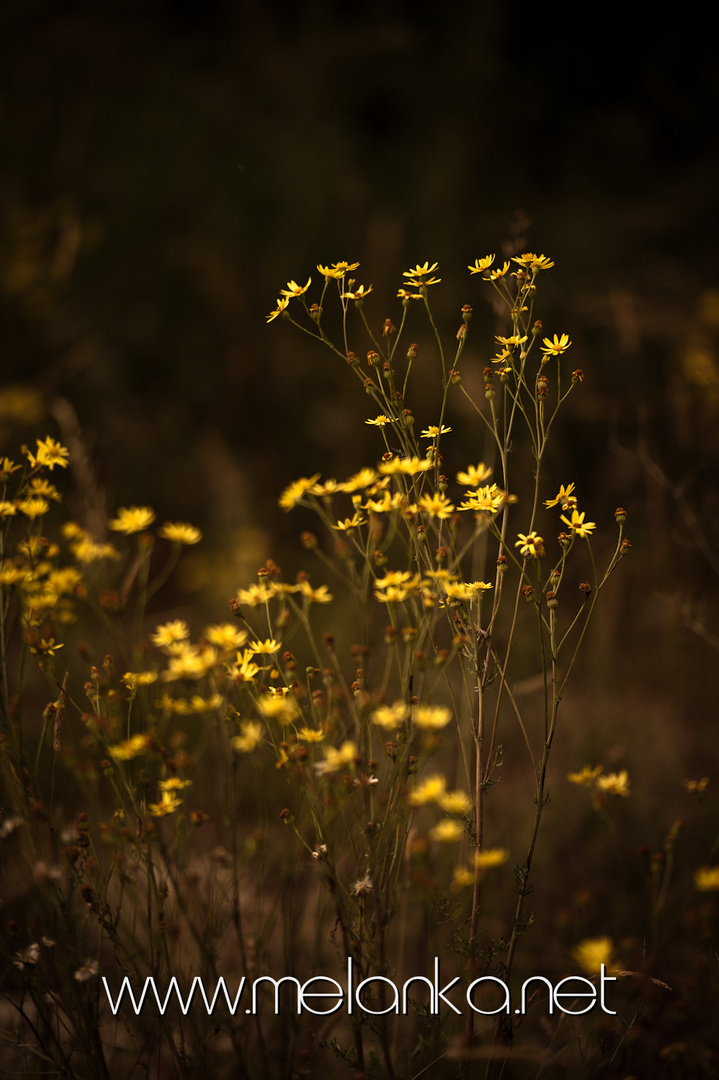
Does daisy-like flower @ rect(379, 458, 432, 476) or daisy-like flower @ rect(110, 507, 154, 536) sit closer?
daisy-like flower @ rect(379, 458, 432, 476)

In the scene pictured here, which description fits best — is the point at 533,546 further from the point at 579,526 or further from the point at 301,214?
the point at 301,214

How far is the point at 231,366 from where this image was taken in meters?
4.61

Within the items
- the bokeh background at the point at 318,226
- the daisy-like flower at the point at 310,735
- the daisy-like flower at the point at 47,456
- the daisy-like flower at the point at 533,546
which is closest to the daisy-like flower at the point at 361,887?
the daisy-like flower at the point at 310,735

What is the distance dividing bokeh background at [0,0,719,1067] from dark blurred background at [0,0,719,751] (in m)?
0.02

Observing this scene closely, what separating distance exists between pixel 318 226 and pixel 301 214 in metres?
0.23

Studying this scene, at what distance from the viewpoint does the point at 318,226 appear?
5004 millimetres

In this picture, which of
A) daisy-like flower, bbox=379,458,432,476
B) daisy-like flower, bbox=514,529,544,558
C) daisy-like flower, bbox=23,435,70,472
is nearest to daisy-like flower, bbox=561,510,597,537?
daisy-like flower, bbox=514,529,544,558

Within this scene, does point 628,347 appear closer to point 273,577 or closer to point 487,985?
point 273,577

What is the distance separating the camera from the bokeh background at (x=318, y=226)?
3512mm

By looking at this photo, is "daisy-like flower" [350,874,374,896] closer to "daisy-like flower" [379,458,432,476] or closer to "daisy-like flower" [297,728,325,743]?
"daisy-like flower" [297,728,325,743]

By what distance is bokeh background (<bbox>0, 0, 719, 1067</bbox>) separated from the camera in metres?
3.51

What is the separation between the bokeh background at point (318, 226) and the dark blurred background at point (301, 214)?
19 mm

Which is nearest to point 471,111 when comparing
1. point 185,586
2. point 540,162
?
point 540,162

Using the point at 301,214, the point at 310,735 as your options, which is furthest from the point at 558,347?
the point at 301,214
